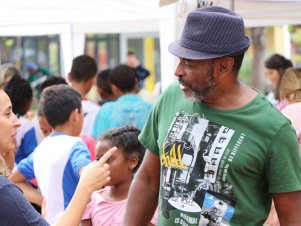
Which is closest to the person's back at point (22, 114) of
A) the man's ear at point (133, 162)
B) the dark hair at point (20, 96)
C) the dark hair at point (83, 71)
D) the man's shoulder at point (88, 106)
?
the dark hair at point (20, 96)

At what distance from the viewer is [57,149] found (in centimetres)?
442

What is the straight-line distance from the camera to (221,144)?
2.87 m

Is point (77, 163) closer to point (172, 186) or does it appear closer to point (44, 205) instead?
point (44, 205)

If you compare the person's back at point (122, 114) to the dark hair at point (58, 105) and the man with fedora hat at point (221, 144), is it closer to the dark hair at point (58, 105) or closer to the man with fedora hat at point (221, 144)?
the dark hair at point (58, 105)

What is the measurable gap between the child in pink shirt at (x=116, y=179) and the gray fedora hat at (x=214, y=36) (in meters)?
1.19

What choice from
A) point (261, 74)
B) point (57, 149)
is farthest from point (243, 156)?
point (261, 74)

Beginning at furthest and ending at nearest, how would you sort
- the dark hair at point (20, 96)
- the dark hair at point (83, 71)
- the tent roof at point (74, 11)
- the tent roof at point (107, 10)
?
the dark hair at point (83, 71) → the dark hair at point (20, 96) → the tent roof at point (74, 11) → the tent roof at point (107, 10)

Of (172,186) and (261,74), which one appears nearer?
(172,186)

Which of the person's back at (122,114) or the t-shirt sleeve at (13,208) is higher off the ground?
the t-shirt sleeve at (13,208)

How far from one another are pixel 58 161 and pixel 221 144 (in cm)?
172

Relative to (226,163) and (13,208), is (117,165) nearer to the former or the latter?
(226,163)

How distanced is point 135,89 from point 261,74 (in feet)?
56.5

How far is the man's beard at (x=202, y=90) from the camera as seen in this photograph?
2.93m

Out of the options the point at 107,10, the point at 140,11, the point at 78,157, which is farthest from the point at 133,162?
the point at 107,10
